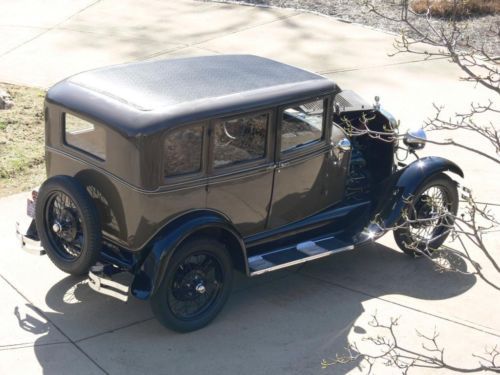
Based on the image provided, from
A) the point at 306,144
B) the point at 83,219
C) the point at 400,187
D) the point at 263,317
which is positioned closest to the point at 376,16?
the point at 400,187

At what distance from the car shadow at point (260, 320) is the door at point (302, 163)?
561mm

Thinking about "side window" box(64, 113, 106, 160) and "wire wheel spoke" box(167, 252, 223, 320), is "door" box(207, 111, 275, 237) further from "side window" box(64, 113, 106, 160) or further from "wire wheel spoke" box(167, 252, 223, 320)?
"side window" box(64, 113, 106, 160)

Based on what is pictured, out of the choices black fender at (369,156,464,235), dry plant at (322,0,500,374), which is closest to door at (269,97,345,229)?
dry plant at (322,0,500,374)

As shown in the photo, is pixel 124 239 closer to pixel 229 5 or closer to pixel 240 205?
pixel 240 205

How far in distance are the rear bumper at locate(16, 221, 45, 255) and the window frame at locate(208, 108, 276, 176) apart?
4.61 feet

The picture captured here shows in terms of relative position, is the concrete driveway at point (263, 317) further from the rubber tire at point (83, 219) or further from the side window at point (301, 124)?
the side window at point (301, 124)

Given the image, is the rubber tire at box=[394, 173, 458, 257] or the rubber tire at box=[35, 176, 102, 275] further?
the rubber tire at box=[394, 173, 458, 257]

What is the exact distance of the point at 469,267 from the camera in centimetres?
723

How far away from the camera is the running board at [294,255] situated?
20.7 ft

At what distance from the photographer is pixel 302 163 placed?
6539 mm

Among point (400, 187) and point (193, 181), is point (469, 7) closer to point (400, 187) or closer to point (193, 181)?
point (400, 187)

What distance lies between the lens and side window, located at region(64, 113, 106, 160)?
5.93m

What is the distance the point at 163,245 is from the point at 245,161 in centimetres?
92

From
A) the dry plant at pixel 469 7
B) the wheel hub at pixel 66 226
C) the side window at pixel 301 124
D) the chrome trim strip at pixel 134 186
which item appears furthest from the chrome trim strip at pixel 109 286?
the dry plant at pixel 469 7
